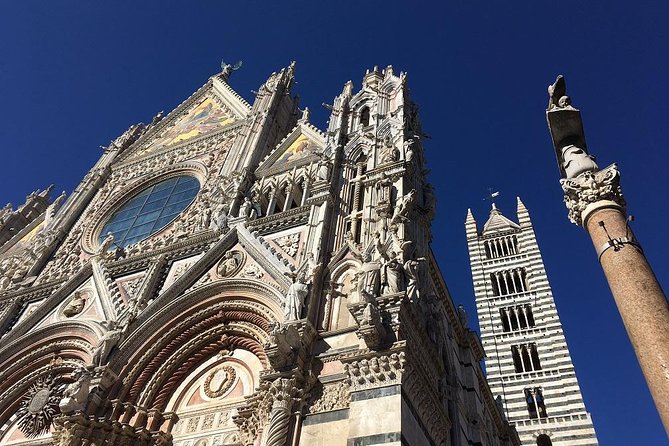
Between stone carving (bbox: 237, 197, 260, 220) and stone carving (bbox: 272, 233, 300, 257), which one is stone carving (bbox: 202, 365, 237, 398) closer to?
stone carving (bbox: 272, 233, 300, 257)

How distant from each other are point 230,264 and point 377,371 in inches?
218

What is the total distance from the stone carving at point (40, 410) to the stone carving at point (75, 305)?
1707 mm

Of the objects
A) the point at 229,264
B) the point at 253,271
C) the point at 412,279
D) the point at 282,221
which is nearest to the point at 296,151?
the point at 282,221

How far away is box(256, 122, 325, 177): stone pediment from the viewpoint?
15.9 m

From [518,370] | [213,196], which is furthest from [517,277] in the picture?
[213,196]

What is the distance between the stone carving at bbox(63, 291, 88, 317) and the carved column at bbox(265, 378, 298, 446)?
7.49 meters

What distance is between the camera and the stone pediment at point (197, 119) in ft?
69.5

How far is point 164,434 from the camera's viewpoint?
10.1 meters

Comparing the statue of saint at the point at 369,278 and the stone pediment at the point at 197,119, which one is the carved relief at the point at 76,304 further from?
the stone pediment at the point at 197,119

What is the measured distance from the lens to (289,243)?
12.3m

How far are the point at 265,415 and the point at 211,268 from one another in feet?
16.1

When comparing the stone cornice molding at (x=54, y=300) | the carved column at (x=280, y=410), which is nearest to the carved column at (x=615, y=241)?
the carved column at (x=280, y=410)

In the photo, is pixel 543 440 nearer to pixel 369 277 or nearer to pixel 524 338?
pixel 524 338

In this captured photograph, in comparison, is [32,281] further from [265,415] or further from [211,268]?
[265,415]
